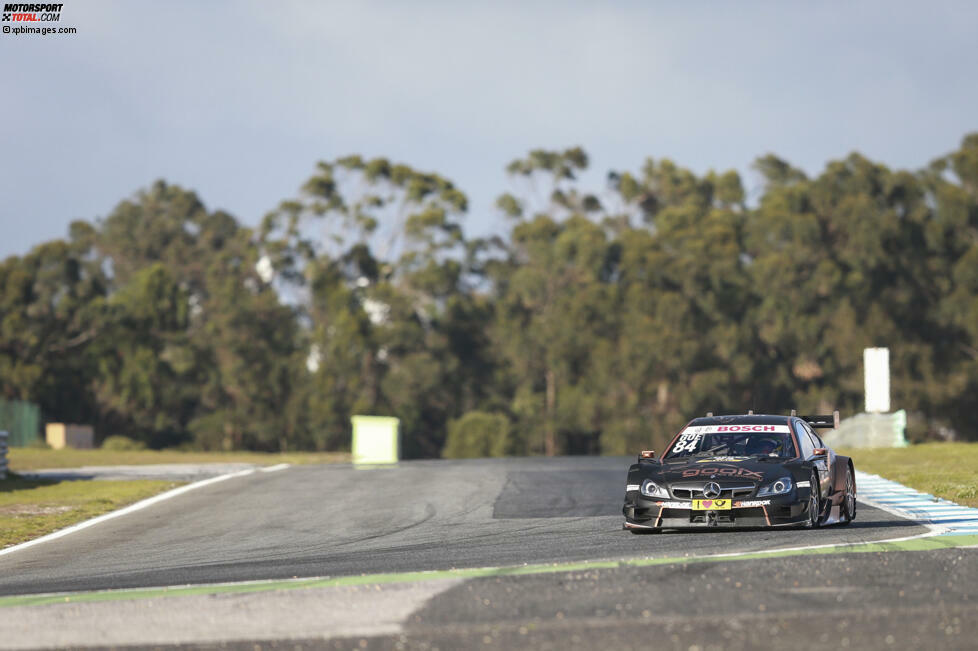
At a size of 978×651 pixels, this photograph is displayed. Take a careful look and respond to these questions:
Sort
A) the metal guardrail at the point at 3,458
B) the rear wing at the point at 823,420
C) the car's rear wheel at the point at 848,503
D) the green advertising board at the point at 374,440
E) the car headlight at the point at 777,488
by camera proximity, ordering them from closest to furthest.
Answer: the car headlight at the point at 777,488, the car's rear wheel at the point at 848,503, the rear wing at the point at 823,420, the metal guardrail at the point at 3,458, the green advertising board at the point at 374,440

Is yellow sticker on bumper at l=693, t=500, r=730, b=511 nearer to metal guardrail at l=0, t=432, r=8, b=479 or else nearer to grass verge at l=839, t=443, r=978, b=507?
grass verge at l=839, t=443, r=978, b=507

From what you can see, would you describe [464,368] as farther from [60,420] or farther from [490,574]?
[490,574]

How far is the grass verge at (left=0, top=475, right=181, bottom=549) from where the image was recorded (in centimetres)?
1762

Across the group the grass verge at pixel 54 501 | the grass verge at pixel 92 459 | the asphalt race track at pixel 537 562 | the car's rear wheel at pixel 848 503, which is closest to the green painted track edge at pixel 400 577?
the asphalt race track at pixel 537 562

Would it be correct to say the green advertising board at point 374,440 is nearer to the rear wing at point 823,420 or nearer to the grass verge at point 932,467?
the grass verge at point 932,467

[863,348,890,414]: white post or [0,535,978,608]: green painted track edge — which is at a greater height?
[863,348,890,414]: white post

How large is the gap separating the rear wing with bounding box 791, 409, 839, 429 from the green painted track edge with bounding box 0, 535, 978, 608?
4.61 metres

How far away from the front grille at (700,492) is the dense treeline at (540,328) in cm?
5196

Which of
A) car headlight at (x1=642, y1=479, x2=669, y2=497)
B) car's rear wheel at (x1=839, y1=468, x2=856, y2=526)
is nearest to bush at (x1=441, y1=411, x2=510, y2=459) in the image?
car's rear wheel at (x1=839, y1=468, x2=856, y2=526)

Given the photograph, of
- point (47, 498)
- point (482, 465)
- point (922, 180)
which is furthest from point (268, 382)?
point (47, 498)

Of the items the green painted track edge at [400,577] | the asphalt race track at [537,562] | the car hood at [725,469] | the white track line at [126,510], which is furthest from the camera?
the white track line at [126,510]

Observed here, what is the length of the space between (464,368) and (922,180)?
83.5ft

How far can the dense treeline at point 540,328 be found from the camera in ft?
217

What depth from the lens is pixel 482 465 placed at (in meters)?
30.2
